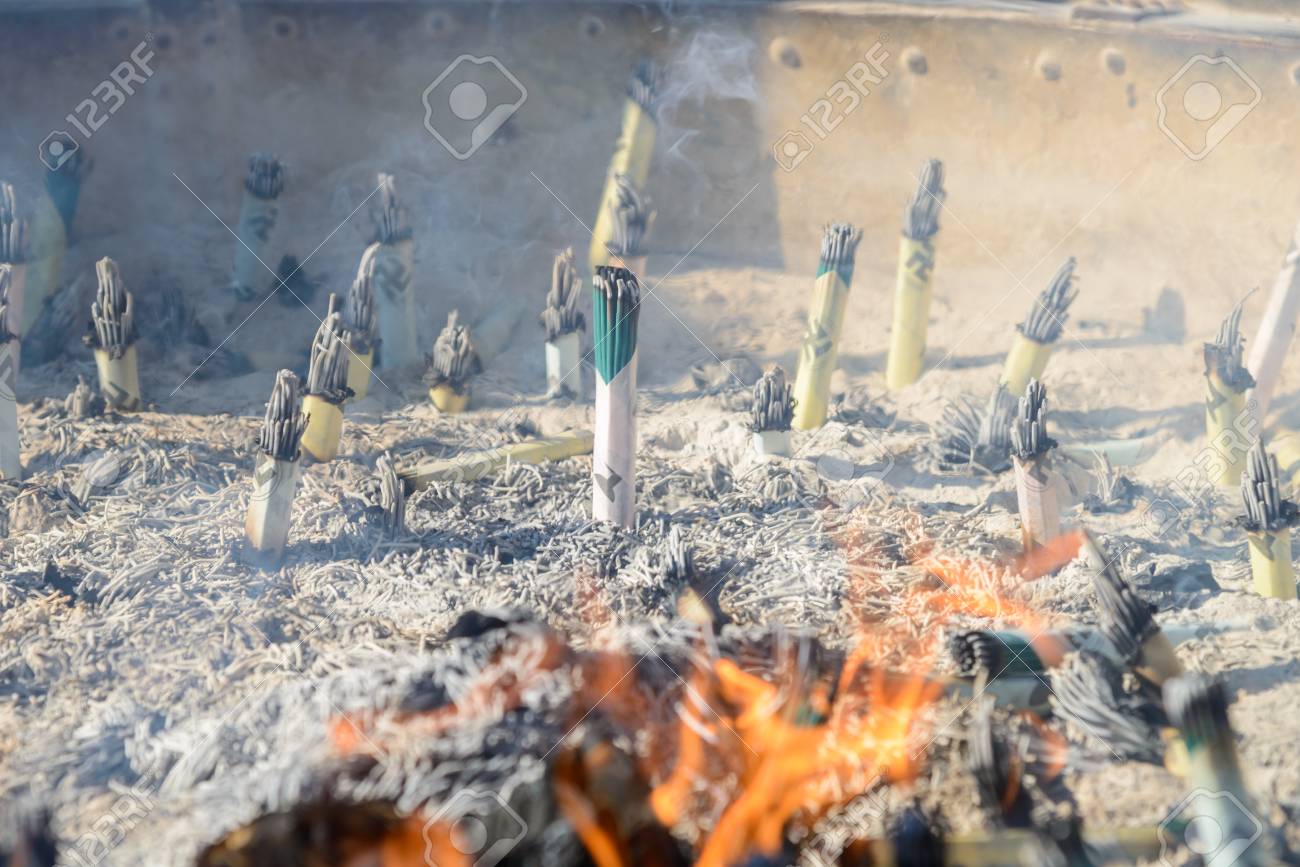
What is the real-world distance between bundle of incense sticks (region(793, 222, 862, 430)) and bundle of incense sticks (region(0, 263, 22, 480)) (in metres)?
4.72

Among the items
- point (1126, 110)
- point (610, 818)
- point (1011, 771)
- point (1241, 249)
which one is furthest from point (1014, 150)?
point (610, 818)

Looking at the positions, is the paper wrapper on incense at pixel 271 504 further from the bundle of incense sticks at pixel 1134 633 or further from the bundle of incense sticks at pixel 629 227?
the bundle of incense sticks at pixel 1134 633

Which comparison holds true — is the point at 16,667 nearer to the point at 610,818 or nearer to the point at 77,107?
the point at 610,818

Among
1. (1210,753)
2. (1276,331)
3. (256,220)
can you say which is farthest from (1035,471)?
(256,220)

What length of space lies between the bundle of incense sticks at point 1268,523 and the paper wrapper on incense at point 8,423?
670 cm

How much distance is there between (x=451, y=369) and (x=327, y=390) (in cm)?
122

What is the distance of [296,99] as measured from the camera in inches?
408

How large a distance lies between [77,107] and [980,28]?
740cm

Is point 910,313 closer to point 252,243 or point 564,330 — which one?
point 564,330

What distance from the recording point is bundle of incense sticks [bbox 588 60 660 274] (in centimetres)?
952

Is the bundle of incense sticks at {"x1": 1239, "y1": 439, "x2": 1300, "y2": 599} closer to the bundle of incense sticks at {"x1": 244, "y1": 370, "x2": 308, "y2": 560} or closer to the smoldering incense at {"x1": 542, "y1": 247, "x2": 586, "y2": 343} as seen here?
the smoldering incense at {"x1": 542, "y1": 247, "x2": 586, "y2": 343}

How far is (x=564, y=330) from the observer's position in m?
8.38

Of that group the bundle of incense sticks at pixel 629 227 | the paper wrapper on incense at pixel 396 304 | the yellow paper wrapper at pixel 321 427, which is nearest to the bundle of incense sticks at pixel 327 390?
the yellow paper wrapper at pixel 321 427

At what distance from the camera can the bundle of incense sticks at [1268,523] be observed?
5875 millimetres
